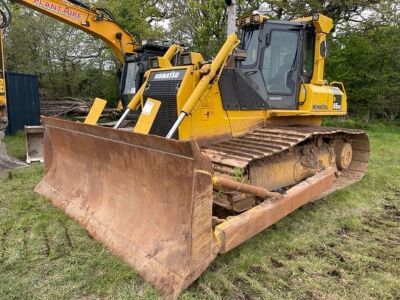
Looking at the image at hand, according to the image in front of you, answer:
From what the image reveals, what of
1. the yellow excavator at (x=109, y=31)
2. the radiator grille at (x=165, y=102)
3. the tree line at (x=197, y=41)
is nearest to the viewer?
the radiator grille at (x=165, y=102)

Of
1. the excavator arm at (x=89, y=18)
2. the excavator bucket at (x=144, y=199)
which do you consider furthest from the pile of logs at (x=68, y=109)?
the excavator bucket at (x=144, y=199)

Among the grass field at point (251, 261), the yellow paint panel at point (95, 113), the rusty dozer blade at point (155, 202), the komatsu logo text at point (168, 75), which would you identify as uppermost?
the komatsu logo text at point (168, 75)

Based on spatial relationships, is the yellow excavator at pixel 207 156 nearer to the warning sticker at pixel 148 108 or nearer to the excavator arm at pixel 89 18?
the warning sticker at pixel 148 108

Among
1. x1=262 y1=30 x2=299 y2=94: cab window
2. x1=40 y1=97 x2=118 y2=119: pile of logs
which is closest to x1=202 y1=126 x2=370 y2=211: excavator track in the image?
x1=262 y1=30 x2=299 y2=94: cab window

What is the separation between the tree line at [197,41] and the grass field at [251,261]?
9093 millimetres

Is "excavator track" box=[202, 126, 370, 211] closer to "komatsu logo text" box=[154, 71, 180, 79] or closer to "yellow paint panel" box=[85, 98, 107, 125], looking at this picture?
"komatsu logo text" box=[154, 71, 180, 79]

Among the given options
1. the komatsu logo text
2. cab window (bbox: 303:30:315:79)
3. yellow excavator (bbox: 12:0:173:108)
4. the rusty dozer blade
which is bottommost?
the rusty dozer blade

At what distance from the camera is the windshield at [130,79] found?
392 inches

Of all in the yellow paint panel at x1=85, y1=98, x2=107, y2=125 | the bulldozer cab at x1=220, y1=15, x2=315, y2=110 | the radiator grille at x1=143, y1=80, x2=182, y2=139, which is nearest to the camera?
the radiator grille at x1=143, y1=80, x2=182, y2=139

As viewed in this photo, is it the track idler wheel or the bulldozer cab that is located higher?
the bulldozer cab

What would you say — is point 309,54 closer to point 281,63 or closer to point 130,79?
point 281,63

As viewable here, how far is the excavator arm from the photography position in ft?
22.9

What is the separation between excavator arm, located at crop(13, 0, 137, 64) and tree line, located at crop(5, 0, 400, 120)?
15.4ft

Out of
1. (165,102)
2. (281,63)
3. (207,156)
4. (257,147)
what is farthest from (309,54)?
(207,156)
